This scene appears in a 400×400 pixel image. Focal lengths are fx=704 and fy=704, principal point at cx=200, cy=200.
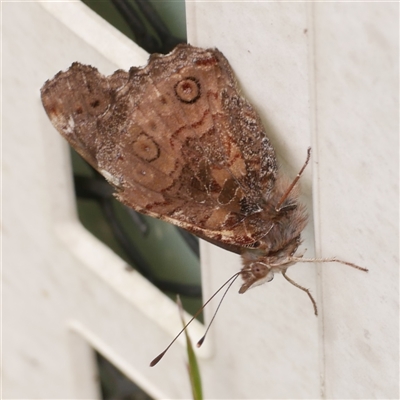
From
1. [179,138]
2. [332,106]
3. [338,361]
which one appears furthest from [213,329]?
[332,106]

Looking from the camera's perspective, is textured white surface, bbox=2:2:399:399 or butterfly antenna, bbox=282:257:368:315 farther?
butterfly antenna, bbox=282:257:368:315

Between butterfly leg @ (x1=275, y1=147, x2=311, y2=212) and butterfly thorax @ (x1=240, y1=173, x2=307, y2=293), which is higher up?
butterfly leg @ (x1=275, y1=147, x2=311, y2=212)

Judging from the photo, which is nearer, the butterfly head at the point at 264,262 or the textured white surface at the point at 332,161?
the textured white surface at the point at 332,161

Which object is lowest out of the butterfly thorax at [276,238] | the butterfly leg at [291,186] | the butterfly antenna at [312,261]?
the butterfly antenna at [312,261]

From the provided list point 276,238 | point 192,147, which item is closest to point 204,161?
point 192,147

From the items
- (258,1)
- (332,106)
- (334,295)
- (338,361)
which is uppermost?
(258,1)

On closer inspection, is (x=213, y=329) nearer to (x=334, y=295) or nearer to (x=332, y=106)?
(x=334, y=295)
